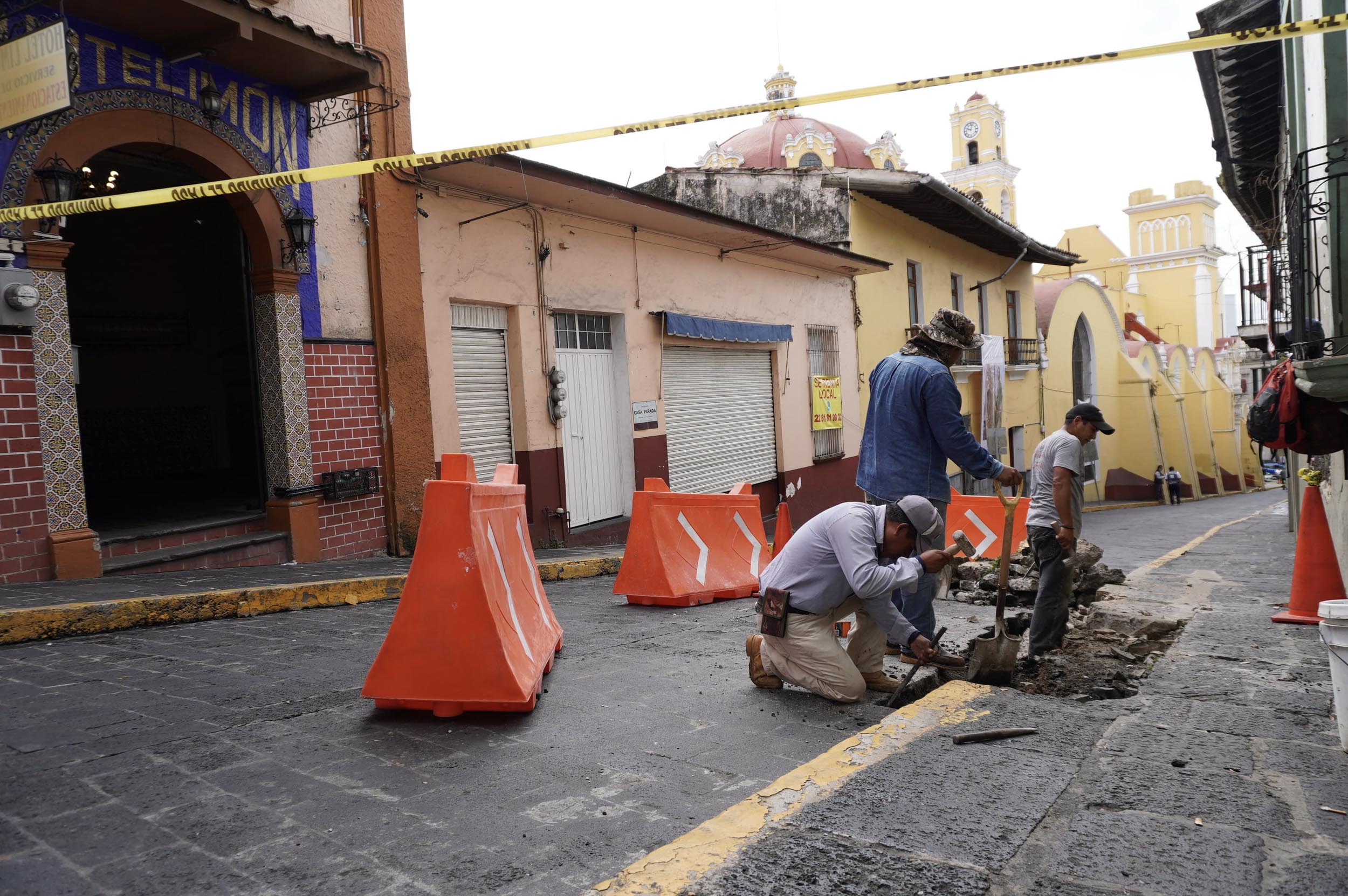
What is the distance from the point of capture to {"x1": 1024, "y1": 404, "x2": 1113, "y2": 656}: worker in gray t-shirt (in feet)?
18.3

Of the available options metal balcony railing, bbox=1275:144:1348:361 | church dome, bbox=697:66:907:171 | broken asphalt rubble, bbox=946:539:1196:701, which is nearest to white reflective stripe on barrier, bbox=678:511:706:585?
broken asphalt rubble, bbox=946:539:1196:701

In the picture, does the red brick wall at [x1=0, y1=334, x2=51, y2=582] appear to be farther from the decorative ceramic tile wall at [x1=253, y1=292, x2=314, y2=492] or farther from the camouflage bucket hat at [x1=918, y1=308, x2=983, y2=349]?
the camouflage bucket hat at [x1=918, y1=308, x2=983, y2=349]

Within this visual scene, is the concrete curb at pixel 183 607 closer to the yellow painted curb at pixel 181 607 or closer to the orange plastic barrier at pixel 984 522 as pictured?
the yellow painted curb at pixel 181 607

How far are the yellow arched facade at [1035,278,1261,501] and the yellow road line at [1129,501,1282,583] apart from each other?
31.0 feet

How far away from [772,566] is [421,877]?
7.86 feet

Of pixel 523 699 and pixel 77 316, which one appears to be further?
pixel 77 316

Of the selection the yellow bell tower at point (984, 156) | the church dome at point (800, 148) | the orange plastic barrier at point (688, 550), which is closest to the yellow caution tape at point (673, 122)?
the orange plastic barrier at point (688, 550)

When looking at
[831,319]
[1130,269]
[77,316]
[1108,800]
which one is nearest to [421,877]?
[1108,800]

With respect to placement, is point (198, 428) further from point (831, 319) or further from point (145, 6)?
point (831, 319)

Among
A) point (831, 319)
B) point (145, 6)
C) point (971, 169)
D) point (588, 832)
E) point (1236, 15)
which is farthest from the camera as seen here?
point (971, 169)

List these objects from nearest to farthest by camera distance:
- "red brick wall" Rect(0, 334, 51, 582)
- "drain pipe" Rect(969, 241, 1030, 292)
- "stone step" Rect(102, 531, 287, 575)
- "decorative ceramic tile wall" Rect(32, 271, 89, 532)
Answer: "red brick wall" Rect(0, 334, 51, 582) → "decorative ceramic tile wall" Rect(32, 271, 89, 532) → "stone step" Rect(102, 531, 287, 575) → "drain pipe" Rect(969, 241, 1030, 292)

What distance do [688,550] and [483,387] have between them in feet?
12.9

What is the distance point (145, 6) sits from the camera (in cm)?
678

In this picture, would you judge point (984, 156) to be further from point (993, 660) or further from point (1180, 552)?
point (993, 660)
